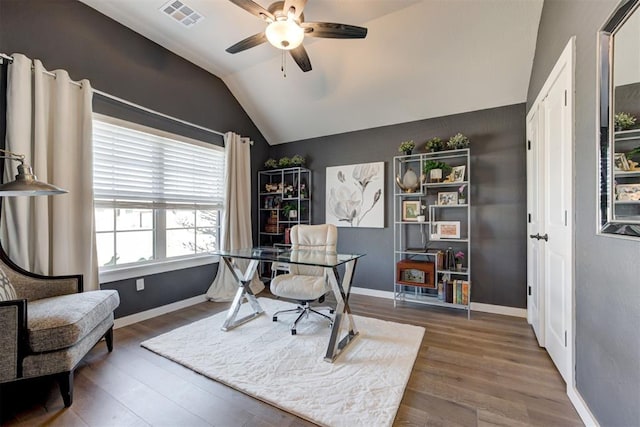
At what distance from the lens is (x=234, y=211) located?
3.79 metres

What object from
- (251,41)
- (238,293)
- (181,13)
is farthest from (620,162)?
(181,13)

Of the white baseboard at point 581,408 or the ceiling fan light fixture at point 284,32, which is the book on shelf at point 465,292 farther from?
the ceiling fan light fixture at point 284,32

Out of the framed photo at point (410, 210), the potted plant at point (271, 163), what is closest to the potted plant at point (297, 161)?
the potted plant at point (271, 163)

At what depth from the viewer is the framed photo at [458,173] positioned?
3089 mm

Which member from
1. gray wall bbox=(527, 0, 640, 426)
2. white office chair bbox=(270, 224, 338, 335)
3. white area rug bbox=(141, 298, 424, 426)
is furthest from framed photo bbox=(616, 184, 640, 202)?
white office chair bbox=(270, 224, 338, 335)

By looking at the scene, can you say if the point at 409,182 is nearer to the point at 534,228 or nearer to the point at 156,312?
the point at 534,228

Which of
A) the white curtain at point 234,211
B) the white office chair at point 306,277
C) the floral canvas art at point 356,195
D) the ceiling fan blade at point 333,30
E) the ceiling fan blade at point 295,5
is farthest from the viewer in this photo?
the floral canvas art at point 356,195

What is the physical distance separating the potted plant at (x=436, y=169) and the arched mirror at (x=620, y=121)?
1.86m

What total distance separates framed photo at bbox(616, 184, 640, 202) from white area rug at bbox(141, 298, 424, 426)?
1.50m

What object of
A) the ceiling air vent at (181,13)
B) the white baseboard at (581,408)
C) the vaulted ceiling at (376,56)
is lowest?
the white baseboard at (581,408)

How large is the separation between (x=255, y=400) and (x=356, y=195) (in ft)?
9.30

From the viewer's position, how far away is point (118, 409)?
1542mm

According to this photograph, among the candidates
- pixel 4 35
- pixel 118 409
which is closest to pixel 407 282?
pixel 118 409

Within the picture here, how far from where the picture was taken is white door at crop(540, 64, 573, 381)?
5.45ft
